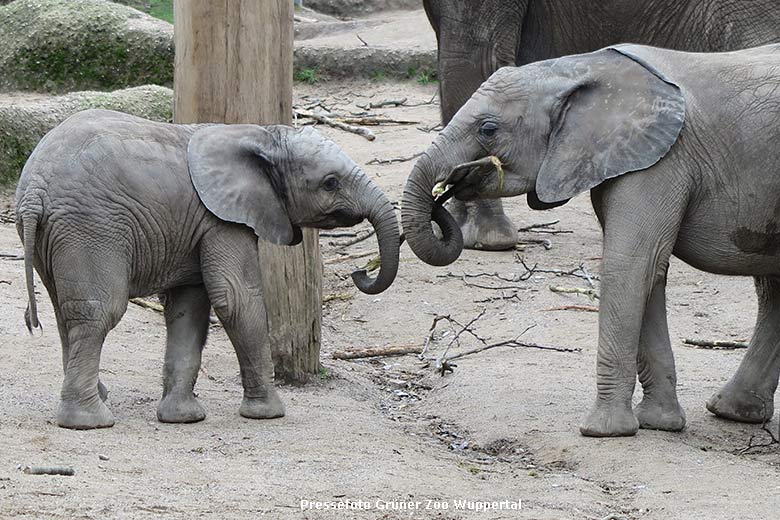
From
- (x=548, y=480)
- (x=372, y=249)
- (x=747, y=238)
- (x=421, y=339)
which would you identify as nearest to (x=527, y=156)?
(x=747, y=238)

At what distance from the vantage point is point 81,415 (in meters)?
6.23

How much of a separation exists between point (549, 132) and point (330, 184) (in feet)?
3.28

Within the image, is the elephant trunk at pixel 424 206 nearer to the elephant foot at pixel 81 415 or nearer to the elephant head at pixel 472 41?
the elephant foot at pixel 81 415

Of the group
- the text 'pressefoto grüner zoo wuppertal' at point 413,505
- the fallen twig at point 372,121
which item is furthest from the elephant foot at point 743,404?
the fallen twig at point 372,121

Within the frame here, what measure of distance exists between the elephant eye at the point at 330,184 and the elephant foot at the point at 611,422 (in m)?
1.51

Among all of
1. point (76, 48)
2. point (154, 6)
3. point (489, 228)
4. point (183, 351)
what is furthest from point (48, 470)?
point (154, 6)

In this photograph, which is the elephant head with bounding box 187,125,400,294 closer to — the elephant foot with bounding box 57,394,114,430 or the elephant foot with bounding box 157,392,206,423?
the elephant foot with bounding box 157,392,206,423

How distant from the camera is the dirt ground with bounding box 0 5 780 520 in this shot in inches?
211

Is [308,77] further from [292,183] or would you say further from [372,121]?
[292,183]

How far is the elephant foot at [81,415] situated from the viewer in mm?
6207

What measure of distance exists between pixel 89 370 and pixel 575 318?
3.74 m

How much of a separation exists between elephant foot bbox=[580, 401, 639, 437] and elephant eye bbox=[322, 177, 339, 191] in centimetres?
151

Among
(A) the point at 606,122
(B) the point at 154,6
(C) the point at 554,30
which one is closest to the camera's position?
(A) the point at 606,122

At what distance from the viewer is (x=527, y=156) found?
6.61 meters
